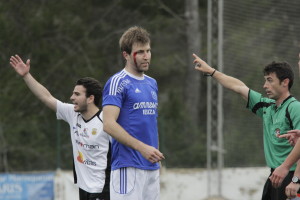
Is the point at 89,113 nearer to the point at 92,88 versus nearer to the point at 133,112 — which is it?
the point at 92,88

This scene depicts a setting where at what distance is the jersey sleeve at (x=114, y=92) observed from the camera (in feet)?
19.8

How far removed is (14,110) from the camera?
64.6ft

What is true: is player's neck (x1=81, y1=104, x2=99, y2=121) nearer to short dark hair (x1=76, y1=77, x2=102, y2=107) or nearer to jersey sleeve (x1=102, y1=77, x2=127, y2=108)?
short dark hair (x1=76, y1=77, x2=102, y2=107)

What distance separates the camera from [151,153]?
18.6 feet

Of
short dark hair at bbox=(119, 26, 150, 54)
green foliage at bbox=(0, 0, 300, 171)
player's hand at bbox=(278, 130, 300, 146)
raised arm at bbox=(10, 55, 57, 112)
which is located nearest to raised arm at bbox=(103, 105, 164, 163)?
short dark hair at bbox=(119, 26, 150, 54)

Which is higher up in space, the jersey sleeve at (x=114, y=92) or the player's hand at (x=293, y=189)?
the jersey sleeve at (x=114, y=92)

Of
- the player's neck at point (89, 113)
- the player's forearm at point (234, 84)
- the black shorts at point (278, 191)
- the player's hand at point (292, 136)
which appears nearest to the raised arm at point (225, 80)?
the player's forearm at point (234, 84)

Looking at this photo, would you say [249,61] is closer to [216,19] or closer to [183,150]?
[216,19]

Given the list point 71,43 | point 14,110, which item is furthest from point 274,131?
point 71,43

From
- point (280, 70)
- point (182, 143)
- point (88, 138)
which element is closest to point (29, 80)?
point (88, 138)

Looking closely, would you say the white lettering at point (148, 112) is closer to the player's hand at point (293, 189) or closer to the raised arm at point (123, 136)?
the raised arm at point (123, 136)

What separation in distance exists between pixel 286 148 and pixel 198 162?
1163 cm

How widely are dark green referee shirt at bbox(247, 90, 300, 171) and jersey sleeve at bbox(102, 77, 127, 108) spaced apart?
5.13 feet

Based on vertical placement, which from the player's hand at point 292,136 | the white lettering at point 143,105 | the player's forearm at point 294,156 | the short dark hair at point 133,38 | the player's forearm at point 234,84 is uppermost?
the short dark hair at point 133,38
